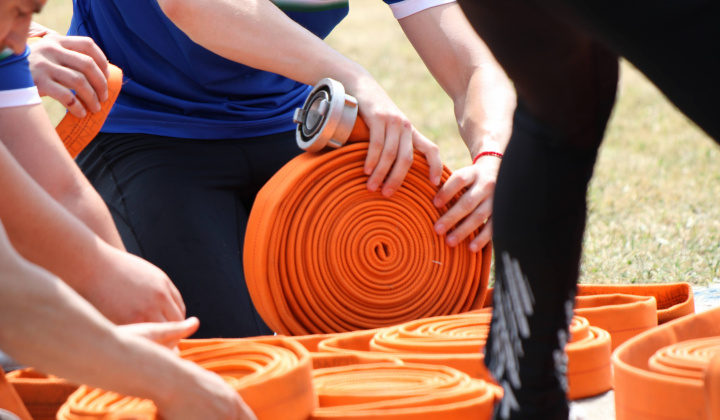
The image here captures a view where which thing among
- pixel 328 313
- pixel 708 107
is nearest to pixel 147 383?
pixel 708 107

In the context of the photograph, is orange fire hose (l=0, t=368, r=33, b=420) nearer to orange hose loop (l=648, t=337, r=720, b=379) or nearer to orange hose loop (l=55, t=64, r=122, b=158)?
orange hose loop (l=55, t=64, r=122, b=158)

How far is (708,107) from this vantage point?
1.02 meters

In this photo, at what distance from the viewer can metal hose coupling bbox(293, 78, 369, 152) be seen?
1966mm

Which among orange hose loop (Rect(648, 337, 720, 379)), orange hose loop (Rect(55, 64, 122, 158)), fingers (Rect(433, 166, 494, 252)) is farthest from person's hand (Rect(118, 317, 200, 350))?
fingers (Rect(433, 166, 494, 252))

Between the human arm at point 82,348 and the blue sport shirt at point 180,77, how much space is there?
134 centimetres

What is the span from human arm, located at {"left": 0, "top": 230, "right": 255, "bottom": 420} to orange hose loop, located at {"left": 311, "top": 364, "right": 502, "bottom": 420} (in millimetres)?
347

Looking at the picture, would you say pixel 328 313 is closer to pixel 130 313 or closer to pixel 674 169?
pixel 130 313

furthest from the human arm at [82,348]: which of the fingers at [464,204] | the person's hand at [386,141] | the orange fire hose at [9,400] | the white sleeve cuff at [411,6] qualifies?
the white sleeve cuff at [411,6]

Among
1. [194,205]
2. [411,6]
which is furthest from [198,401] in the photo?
[411,6]

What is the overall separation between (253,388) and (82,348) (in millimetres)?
344

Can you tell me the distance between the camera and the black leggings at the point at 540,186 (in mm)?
1265

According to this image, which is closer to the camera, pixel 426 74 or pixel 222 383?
pixel 222 383

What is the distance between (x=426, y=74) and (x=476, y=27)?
29.0 ft

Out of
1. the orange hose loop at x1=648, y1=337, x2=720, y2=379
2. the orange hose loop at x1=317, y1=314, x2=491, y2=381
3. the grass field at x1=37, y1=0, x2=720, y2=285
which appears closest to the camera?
the orange hose loop at x1=648, y1=337, x2=720, y2=379
